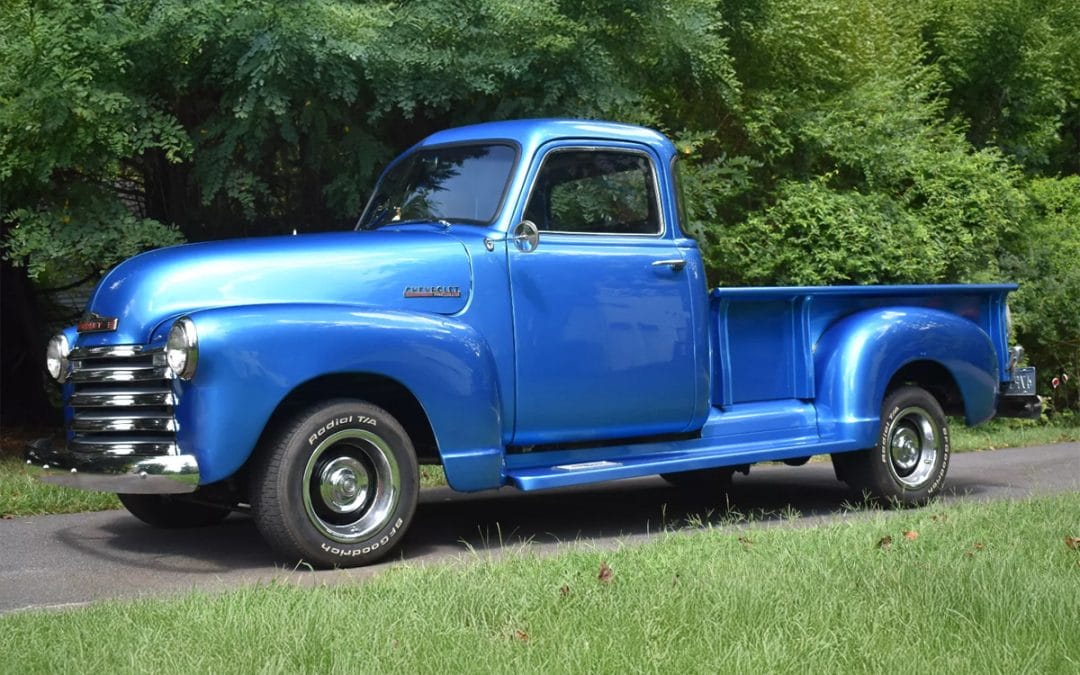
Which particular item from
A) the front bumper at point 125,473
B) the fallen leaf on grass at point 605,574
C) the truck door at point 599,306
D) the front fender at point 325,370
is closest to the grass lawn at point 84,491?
the front bumper at point 125,473

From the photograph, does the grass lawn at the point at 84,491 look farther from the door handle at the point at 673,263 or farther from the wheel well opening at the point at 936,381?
the wheel well opening at the point at 936,381

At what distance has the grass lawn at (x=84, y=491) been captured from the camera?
27.7 ft

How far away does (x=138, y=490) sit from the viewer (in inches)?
243

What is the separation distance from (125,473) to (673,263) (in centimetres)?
314

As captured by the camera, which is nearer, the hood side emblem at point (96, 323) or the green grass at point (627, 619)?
the green grass at point (627, 619)

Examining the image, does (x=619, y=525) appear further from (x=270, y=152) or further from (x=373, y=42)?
(x=270, y=152)

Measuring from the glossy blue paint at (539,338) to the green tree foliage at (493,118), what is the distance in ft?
7.47

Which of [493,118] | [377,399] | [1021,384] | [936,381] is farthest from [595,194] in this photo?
[1021,384]

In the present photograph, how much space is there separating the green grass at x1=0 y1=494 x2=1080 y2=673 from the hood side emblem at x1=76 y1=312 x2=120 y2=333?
66.0 inches

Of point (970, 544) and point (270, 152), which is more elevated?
point (270, 152)

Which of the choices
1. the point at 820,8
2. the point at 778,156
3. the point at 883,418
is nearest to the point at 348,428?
the point at 883,418

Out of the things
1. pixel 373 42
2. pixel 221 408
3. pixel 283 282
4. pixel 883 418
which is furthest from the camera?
pixel 373 42

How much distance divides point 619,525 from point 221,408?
278cm

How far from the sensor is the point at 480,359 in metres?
6.89
